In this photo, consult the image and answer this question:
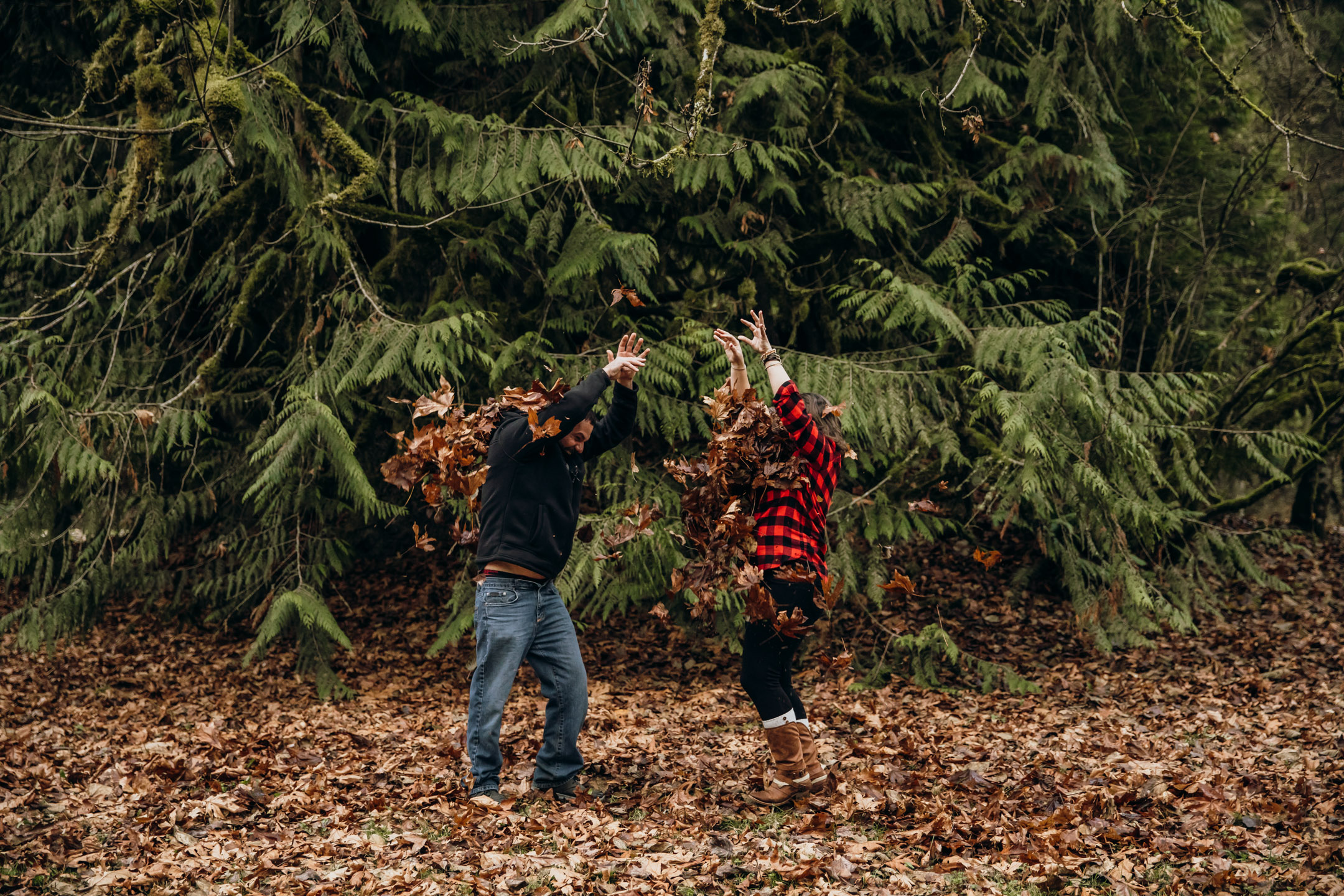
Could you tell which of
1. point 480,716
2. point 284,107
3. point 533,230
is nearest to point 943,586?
point 533,230

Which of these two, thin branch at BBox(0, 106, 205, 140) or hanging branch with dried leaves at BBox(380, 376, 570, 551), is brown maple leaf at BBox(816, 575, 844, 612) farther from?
thin branch at BBox(0, 106, 205, 140)

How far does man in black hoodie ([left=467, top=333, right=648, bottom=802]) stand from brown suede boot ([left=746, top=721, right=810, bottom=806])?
921mm

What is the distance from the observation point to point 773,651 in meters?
4.55

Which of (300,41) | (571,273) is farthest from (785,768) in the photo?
(300,41)

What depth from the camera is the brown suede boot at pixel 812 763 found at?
4.72 meters

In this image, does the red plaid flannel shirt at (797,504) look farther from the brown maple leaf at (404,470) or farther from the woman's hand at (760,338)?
the brown maple leaf at (404,470)

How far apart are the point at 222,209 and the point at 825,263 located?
5128 millimetres

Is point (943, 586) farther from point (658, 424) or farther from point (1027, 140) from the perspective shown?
point (1027, 140)

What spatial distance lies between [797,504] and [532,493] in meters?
1.24

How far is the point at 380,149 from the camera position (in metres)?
7.68

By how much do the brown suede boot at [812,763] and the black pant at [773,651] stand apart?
230mm

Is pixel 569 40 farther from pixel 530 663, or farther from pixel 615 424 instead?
pixel 530 663

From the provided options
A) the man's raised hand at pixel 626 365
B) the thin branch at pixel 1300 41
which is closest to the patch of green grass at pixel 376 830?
the man's raised hand at pixel 626 365

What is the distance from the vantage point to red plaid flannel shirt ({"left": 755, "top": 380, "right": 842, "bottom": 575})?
445 centimetres
